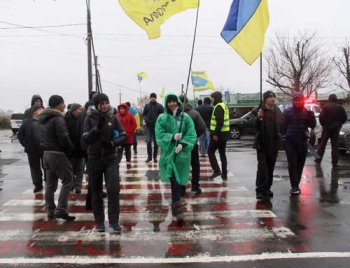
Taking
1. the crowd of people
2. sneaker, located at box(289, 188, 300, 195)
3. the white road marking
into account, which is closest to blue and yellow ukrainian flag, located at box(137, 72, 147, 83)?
the crowd of people

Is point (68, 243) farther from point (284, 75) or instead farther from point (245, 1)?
point (284, 75)

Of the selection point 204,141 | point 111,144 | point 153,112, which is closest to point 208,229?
point 111,144

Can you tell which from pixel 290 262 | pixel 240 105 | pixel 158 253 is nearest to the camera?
pixel 290 262

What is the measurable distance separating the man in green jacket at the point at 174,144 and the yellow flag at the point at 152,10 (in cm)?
154

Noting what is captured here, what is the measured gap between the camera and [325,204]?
269 inches

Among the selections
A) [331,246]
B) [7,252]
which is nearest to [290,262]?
[331,246]

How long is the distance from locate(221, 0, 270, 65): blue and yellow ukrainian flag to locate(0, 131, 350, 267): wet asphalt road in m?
2.63

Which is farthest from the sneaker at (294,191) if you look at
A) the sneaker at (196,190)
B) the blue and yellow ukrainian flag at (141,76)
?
the blue and yellow ukrainian flag at (141,76)

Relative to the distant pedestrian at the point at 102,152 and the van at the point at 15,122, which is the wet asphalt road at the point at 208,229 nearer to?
the distant pedestrian at the point at 102,152

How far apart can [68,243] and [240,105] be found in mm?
45284

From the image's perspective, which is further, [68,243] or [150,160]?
[150,160]

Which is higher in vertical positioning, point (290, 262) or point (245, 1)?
point (245, 1)

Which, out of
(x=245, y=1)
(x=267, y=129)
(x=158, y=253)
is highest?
(x=245, y=1)

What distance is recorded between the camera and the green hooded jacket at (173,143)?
5910mm
